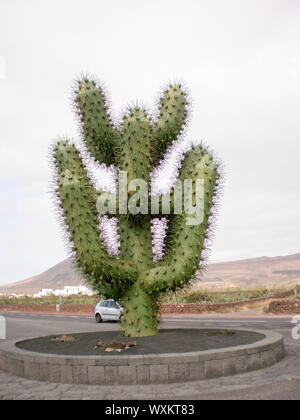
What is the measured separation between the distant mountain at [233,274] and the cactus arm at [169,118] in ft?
290

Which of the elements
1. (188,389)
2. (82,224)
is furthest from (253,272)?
(188,389)

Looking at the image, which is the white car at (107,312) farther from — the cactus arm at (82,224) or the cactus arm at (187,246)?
the cactus arm at (82,224)

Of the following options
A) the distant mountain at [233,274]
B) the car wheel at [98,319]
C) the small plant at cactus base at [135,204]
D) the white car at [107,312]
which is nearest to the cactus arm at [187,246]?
the small plant at cactus base at [135,204]

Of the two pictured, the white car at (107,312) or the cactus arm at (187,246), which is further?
the white car at (107,312)

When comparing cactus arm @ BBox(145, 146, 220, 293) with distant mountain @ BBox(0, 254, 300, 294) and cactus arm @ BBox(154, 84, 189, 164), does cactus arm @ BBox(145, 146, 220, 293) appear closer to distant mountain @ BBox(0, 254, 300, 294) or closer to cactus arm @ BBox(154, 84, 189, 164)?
cactus arm @ BBox(154, 84, 189, 164)

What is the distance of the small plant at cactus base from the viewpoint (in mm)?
8602

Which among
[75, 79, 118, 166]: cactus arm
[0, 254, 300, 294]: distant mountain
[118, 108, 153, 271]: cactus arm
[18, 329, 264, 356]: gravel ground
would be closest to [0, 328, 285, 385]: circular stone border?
[18, 329, 264, 356]: gravel ground

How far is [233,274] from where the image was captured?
117 meters

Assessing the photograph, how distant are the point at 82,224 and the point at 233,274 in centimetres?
11215

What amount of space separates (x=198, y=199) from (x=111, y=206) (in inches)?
70.7

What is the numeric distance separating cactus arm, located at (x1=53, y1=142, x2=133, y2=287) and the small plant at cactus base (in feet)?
0.06

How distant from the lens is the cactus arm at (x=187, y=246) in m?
8.62
